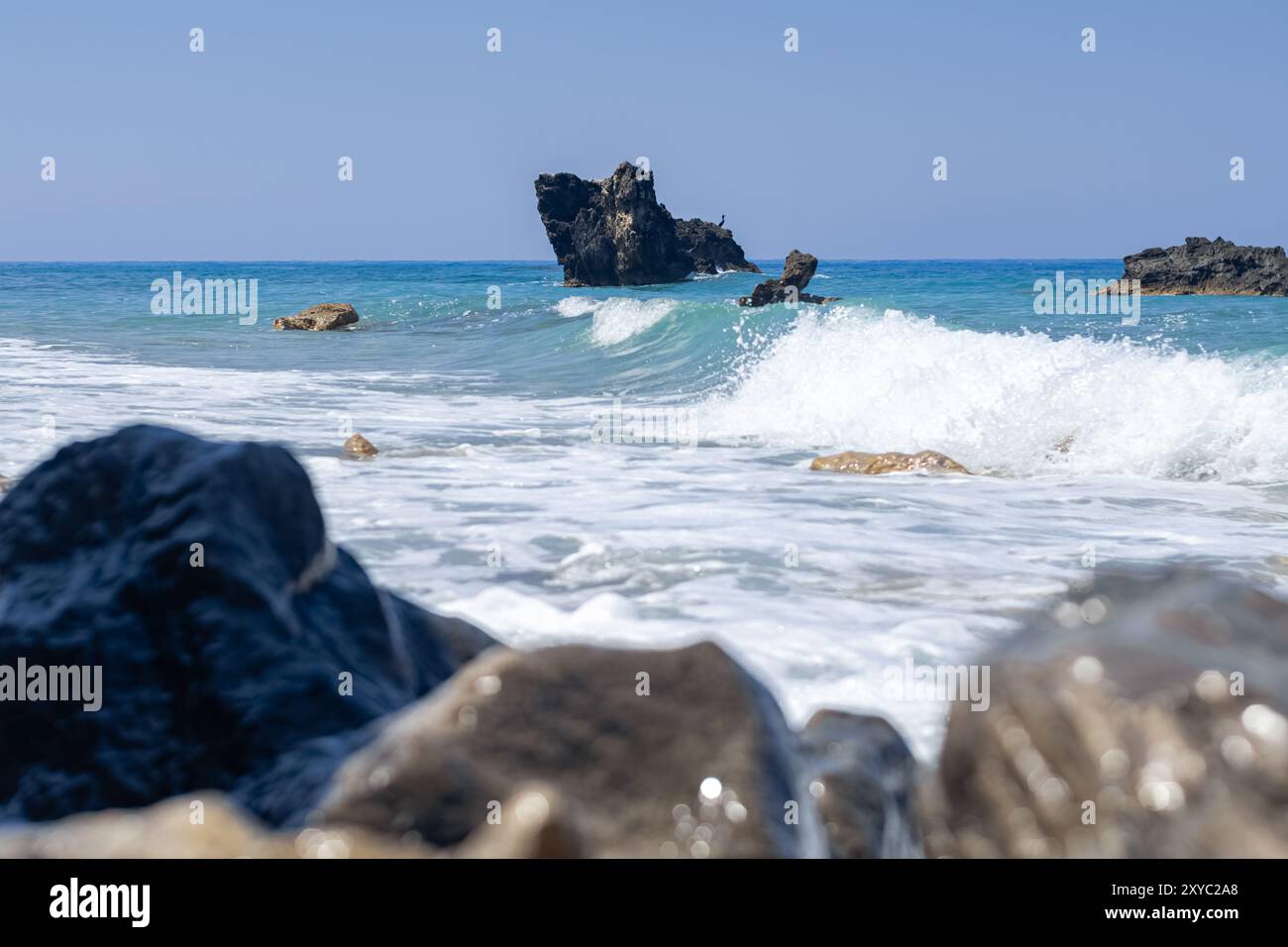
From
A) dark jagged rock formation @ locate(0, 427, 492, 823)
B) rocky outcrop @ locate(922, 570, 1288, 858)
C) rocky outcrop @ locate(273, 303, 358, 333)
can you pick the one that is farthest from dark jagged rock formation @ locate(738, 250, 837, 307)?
rocky outcrop @ locate(922, 570, 1288, 858)

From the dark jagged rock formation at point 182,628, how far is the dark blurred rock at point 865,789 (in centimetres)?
98

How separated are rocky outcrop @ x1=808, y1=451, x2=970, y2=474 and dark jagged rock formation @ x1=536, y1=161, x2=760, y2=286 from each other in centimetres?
4895

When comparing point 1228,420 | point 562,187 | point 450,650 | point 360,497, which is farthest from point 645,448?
point 562,187

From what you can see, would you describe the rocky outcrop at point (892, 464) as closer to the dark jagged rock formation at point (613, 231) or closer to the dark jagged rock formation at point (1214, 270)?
the dark jagged rock formation at point (1214, 270)

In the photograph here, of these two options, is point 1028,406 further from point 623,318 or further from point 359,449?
point 623,318

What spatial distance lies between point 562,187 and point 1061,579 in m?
59.8

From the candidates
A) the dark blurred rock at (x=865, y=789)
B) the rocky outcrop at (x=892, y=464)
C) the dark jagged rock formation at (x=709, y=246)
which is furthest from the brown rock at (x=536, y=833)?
the dark jagged rock formation at (x=709, y=246)

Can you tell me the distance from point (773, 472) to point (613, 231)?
164 ft

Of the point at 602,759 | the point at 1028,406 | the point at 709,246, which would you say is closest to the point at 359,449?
the point at 1028,406

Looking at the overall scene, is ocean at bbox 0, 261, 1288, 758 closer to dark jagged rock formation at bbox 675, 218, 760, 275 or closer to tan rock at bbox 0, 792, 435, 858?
tan rock at bbox 0, 792, 435, 858

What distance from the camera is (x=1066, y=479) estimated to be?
9016mm

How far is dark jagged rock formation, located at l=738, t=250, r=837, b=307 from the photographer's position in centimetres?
3319
